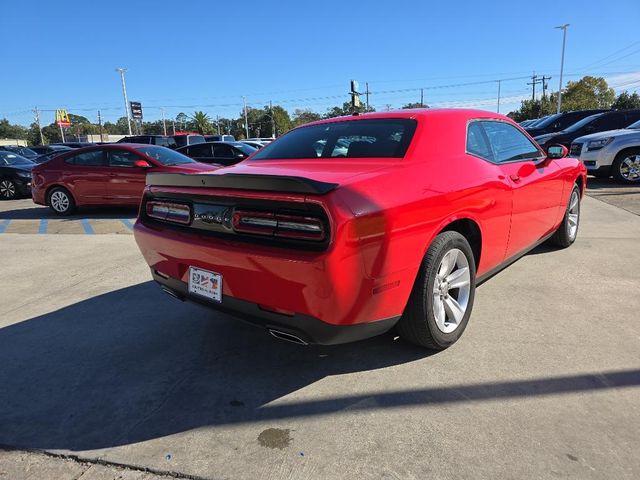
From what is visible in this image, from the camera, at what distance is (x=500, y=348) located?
296 centimetres

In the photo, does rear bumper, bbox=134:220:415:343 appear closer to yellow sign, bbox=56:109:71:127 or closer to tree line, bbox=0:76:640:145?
Result: tree line, bbox=0:76:640:145

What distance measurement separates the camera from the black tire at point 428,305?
8.45ft

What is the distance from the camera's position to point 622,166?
10.2m

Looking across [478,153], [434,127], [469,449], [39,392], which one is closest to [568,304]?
[478,153]

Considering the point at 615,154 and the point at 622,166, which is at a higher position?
the point at 615,154

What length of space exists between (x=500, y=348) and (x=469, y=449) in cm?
107

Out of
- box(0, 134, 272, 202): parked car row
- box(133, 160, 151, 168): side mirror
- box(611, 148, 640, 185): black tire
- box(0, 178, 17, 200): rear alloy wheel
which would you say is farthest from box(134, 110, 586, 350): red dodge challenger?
box(0, 178, 17, 200): rear alloy wheel

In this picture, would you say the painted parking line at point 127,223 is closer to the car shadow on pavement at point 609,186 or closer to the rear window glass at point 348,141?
the rear window glass at point 348,141

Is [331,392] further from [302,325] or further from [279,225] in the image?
[279,225]

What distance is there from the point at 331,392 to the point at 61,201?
28.9 ft

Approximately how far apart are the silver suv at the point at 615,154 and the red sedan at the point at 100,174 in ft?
27.9

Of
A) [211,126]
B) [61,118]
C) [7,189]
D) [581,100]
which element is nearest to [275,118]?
[211,126]

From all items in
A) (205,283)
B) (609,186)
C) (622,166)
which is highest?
(205,283)

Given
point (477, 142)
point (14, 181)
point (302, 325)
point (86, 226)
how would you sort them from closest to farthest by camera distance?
point (302, 325) → point (477, 142) → point (86, 226) → point (14, 181)
